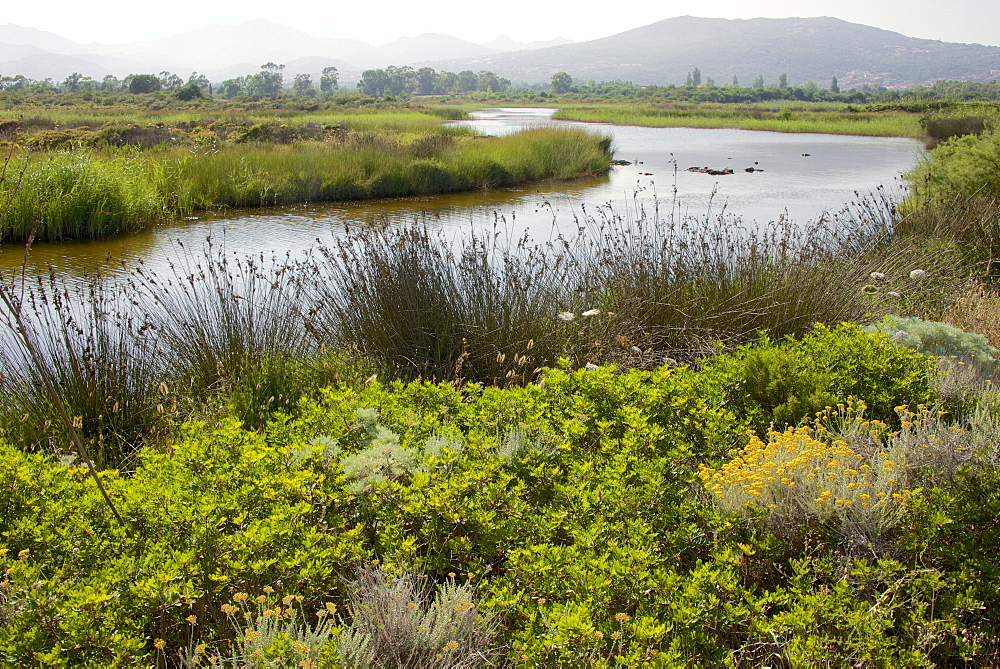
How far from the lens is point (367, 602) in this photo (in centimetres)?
180

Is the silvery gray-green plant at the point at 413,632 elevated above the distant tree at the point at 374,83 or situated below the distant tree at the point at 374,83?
below

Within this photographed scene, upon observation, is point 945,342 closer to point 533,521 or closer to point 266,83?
point 533,521

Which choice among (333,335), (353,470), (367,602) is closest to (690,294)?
(333,335)

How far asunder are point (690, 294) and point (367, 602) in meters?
3.72

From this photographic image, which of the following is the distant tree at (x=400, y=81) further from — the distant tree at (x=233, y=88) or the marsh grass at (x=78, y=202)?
the marsh grass at (x=78, y=202)

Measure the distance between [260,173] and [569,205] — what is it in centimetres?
631

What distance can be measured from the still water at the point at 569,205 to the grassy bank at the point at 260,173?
530mm

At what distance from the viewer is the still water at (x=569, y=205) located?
9.77 m

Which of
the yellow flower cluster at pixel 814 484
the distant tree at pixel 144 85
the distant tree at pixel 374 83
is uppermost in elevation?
the distant tree at pixel 374 83

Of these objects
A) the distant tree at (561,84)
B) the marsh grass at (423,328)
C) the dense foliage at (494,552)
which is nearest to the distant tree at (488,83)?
the distant tree at (561,84)

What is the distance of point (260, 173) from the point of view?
14492 millimetres

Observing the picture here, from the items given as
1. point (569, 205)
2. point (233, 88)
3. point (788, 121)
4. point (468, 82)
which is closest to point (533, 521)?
point (569, 205)

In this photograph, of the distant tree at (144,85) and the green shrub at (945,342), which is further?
the distant tree at (144,85)

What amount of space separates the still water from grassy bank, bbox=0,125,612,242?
1.74ft
